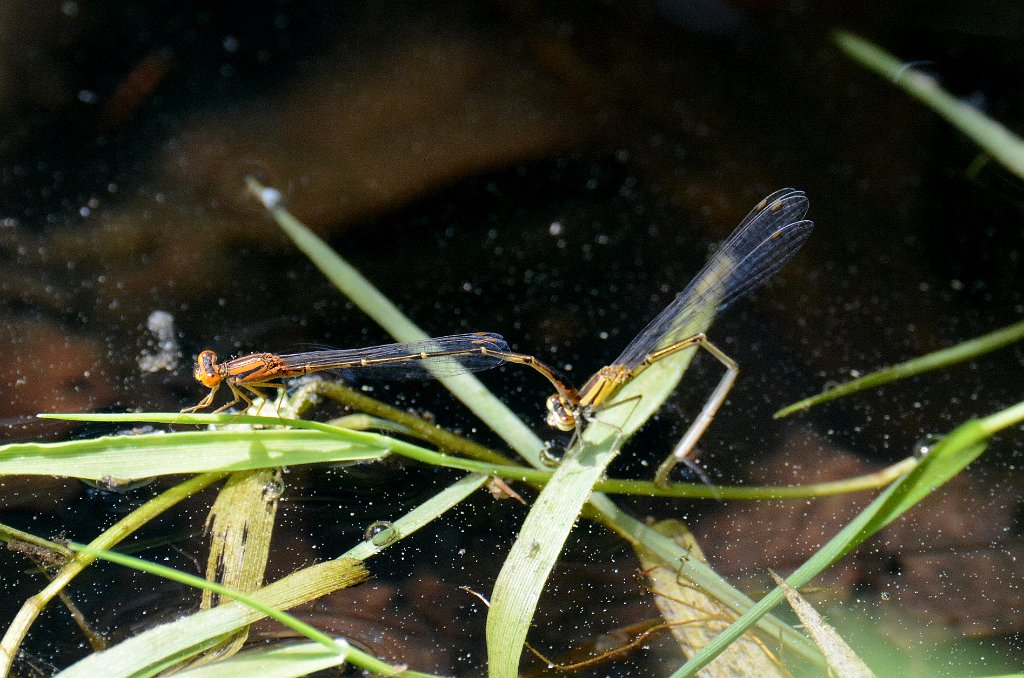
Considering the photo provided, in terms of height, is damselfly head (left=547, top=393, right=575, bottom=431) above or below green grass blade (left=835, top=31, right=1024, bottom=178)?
below

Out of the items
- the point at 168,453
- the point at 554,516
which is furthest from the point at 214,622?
the point at 554,516

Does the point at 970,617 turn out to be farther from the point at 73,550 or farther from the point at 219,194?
the point at 219,194

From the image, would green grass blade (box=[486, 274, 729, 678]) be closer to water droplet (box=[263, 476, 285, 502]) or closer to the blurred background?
the blurred background

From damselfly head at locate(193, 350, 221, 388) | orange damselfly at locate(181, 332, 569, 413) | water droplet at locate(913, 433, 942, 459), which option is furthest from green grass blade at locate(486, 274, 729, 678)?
damselfly head at locate(193, 350, 221, 388)

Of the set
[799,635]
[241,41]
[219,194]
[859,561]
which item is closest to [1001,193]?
[859,561]

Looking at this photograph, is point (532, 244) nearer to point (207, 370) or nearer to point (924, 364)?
point (207, 370)
